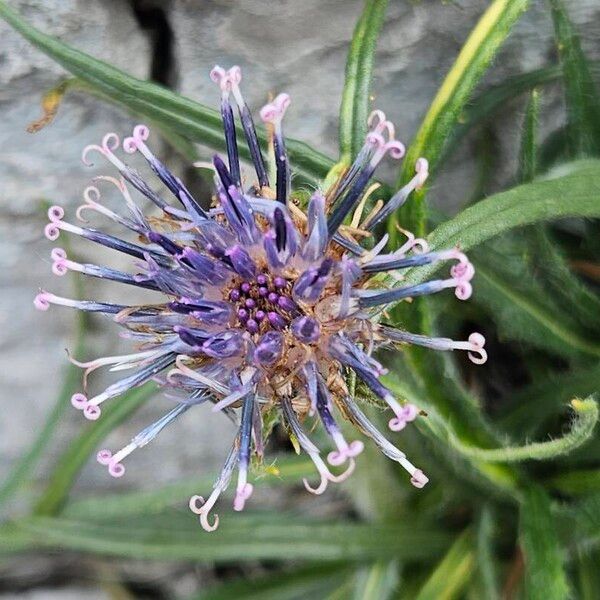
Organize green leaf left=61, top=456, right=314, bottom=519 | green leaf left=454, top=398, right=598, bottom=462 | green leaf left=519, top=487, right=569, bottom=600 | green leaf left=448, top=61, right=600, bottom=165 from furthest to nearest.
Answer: green leaf left=61, top=456, right=314, bottom=519, green leaf left=448, top=61, right=600, bottom=165, green leaf left=519, top=487, right=569, bottom=600, green leaf left=454, top=398, right=598, bottom=462

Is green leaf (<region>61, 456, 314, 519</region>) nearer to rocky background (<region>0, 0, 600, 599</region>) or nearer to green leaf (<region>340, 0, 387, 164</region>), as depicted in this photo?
rocky background (<region>0, 0, 600, 599</region>)

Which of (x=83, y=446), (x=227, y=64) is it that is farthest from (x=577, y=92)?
(x=83, y=446)

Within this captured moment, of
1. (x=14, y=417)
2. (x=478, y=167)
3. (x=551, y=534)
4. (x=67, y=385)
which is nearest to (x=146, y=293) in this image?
(x=67, y=385)

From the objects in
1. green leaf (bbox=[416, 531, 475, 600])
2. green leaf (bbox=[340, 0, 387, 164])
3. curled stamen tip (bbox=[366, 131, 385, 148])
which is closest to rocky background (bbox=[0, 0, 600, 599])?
green leaf (bbox=[340, 0, 387, 164])

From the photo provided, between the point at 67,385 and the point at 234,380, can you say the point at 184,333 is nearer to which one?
the point at 234,380

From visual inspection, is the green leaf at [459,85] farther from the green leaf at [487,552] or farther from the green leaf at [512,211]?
the green leaf at [487,552]

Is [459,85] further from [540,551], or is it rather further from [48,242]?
[48,242]

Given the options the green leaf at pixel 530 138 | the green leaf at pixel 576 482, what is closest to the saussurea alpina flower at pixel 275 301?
the green leaf at pixel 530 138
